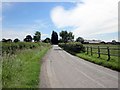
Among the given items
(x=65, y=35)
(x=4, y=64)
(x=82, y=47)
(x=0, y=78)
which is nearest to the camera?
(x=0, y=78)

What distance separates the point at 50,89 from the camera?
28.6ft

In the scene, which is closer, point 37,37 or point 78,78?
point 78,78

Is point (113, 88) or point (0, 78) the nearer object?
point (113, 88)

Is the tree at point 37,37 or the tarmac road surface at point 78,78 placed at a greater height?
the tree at point 37,37

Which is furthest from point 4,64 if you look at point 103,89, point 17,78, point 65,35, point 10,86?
point 65,35

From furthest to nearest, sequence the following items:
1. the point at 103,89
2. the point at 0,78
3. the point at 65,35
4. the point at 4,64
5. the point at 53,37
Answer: the point at 53,37, the point at 65,35, the point at 4,64, the point at 0,78, the point at 103,89

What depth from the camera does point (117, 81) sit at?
10.5 m

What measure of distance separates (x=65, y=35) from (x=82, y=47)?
73515 mm

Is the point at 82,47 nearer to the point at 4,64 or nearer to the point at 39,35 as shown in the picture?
the point at 4,64

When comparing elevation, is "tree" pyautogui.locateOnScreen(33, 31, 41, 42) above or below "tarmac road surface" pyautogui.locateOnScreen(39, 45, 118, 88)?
above

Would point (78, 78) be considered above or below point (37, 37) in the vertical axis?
below

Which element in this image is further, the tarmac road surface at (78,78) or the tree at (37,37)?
the tree at (37,37)

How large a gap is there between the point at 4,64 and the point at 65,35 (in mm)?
102262

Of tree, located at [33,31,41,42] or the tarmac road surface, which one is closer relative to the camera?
the tarmac road surface
